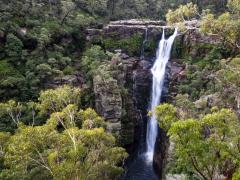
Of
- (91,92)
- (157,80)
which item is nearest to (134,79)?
(157,80)

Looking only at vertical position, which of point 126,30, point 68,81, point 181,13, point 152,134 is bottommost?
point 152,134

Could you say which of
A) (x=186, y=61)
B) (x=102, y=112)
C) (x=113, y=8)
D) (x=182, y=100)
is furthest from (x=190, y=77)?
(x=113, y=8)

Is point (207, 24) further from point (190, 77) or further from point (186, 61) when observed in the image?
point (186, 61)

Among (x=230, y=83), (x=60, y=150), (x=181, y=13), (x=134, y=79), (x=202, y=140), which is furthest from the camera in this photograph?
(x=134, y=79)

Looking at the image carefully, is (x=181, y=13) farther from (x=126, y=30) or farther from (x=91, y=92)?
(x=126, y=30)

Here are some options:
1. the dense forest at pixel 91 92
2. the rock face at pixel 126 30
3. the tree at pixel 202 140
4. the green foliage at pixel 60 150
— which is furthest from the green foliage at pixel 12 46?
the tree at pixel 202 140

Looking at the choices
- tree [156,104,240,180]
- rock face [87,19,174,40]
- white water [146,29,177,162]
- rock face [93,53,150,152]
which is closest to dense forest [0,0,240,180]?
tree [156,104,240,180]
